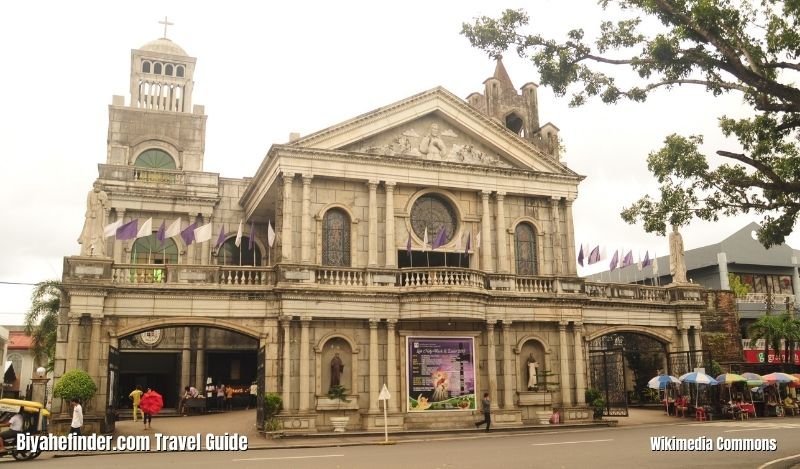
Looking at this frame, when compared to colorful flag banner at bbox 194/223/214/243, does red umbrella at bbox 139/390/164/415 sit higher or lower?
lower

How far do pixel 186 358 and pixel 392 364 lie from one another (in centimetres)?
1236

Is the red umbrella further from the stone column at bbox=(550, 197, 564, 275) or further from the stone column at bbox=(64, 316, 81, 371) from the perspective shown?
the stone column at bbox=(550, 197, 564, 275)

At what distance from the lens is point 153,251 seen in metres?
35.2

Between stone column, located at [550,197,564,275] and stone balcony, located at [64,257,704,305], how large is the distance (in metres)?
0.99

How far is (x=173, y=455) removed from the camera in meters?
19.8

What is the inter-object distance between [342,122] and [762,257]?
118 ft

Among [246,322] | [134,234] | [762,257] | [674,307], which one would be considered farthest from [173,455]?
[762,257]

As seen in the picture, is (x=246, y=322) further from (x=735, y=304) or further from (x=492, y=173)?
(x=735, y=304)

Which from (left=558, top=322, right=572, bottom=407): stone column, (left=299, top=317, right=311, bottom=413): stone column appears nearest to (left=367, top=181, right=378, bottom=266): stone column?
(left=299, top=317, right=311, bottom=413): stone column

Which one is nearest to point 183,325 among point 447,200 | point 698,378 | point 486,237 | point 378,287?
point 378,287

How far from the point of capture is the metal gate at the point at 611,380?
1264 inches

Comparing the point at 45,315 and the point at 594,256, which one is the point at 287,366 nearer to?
the point at 594,256

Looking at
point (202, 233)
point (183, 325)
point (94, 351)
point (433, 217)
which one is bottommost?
point (94, 351)

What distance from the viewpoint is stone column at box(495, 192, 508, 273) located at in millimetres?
30484
